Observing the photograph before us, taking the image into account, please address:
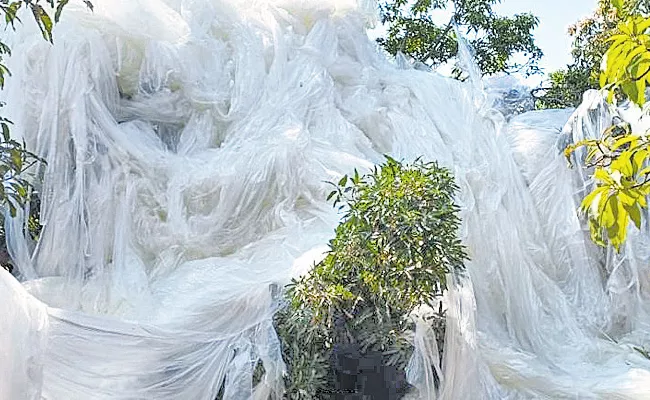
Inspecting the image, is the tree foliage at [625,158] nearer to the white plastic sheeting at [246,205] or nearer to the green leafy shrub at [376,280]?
the green leafy shrub at [376,280]

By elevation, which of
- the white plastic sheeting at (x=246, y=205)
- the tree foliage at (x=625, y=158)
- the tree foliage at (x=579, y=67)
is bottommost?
the tree foliage at (x=625, y=158)

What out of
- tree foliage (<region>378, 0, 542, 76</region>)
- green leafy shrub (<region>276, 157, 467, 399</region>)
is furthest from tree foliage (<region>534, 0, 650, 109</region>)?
green leafy shrub (<region>276, 157, 467, 399</region>)

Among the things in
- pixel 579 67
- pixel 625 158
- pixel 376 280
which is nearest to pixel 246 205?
pixel 376 280

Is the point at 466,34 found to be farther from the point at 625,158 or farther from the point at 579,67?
the point at 625,158

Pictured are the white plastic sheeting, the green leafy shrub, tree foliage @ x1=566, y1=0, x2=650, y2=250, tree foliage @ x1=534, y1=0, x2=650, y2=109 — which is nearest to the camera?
tree foliage @ x1=566, y1=0, x2=650, y2=250

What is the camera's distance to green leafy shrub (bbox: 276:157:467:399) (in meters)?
2.35

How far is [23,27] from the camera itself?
11.1ft

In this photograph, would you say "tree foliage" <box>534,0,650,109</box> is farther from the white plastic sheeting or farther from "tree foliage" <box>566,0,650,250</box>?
"tree foliage" <box>566,0,650,250</box>

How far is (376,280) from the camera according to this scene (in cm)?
238

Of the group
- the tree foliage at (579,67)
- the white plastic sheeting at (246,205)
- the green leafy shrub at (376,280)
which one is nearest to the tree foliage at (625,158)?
the green leafy shrub at (376,280)

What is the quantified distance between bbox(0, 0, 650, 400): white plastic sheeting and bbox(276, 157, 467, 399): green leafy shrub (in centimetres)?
9

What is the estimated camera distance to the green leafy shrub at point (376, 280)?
2350 mm

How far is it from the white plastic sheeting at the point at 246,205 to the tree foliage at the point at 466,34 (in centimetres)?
160

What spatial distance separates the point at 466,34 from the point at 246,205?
3.18 meters
